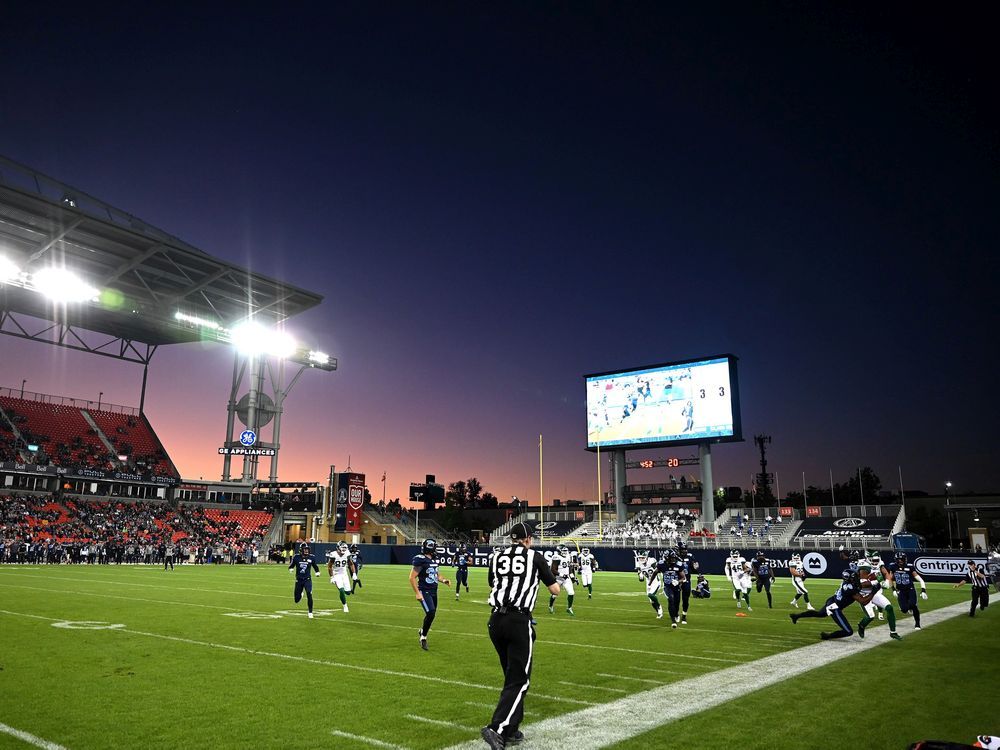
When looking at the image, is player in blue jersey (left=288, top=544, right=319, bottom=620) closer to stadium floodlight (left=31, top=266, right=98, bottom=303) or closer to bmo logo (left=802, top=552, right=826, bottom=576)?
bmo logo (left=802, top=552, right=826, bottom=576)

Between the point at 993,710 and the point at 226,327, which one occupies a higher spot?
the point at 226,327

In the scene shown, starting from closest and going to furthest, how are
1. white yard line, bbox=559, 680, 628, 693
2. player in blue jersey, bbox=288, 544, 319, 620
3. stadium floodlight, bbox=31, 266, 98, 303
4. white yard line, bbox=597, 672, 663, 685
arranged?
white yard line, bbox=559, 680, 628, 693, white yard line, bbox=597, 672, 663, 685, player in blue jersey, bbox=288, 544, 319, 620, stadium floodlight, bbox=31, 266, 98, 303

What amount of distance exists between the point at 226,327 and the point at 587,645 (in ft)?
182

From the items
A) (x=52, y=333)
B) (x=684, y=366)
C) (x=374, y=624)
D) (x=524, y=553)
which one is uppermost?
(x=52, y=333)

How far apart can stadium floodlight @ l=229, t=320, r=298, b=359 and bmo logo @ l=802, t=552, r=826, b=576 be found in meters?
48.8

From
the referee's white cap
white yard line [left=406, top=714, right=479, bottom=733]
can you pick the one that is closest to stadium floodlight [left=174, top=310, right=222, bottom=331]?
white yard line [left=406, top=714, right=479, bottom=733]

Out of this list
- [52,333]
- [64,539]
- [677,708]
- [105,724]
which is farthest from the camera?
[52,333]

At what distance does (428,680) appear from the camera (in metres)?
9.19

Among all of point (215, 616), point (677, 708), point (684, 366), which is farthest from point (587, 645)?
point (684, 366)

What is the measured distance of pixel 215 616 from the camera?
1678 cm

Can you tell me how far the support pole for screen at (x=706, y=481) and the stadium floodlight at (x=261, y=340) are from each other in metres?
39.7

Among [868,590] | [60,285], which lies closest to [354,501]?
[60,285]

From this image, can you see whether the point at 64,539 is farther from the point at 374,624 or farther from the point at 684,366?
the point at 684,366

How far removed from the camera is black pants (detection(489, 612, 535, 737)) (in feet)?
19.9
